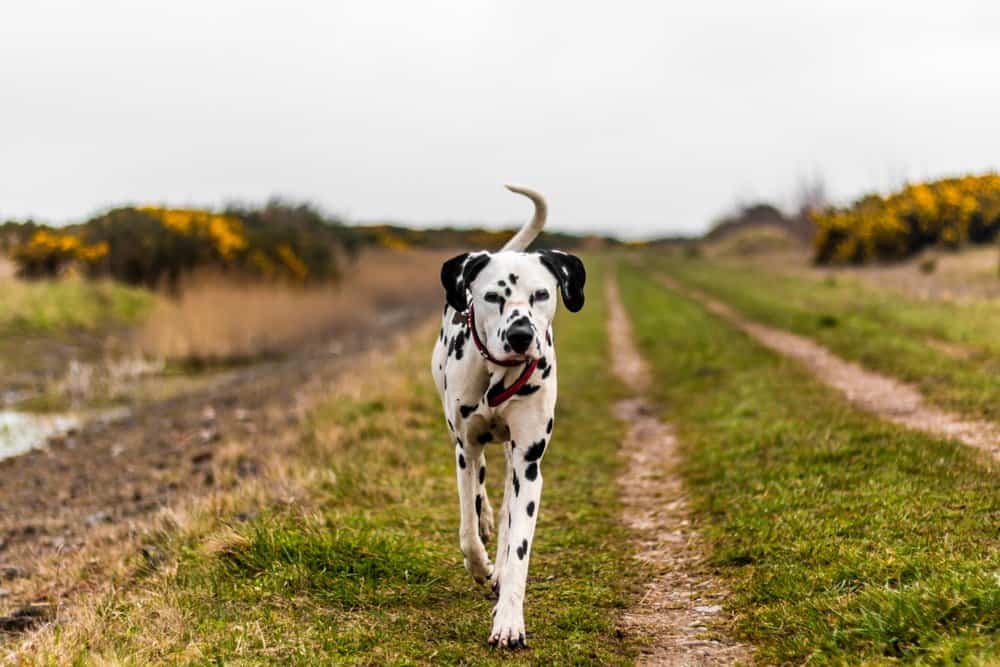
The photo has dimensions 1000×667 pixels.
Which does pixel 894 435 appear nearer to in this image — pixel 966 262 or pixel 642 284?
pixel 966 262

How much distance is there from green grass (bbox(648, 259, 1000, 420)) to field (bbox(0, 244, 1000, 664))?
8 cm

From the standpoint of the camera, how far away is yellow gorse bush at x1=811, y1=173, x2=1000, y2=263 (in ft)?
98.9

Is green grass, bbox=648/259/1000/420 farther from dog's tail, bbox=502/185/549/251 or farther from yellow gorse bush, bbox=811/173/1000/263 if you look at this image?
yellow gorse bush, bbox=811/173/1000/263

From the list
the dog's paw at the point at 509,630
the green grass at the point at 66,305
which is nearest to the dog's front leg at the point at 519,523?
the dog's paw at the point at 509,630

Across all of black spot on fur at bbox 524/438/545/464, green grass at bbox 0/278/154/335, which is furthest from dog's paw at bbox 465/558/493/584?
green grass at bbox 0/278/154/335

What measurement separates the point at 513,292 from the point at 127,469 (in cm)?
740

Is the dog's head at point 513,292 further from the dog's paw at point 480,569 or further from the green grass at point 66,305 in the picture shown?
the green grass at point 66,305

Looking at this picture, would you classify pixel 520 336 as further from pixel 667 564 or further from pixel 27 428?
pixel 27 428

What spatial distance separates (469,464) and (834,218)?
37350mm

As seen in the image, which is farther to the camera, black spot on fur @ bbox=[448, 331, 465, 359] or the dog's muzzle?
black spot on fur @ bbox=[448, 331, 465, 359]

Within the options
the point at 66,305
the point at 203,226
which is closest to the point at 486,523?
the point at 66,305

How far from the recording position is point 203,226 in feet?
85.1

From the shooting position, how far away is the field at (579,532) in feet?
14.3

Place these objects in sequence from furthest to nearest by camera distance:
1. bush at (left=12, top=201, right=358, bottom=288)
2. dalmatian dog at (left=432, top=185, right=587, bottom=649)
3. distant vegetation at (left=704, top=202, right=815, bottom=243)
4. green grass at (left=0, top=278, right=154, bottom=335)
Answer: distant vegetation at (left=704, top=202, right=815, bottom=243)
bush at (left=12, top=201, right=358, bottom=288)
green grass at (left=0, top=278, right=154, bottom=335)
dalmatian dog at (left=432, top=185, right=587, bottom=649)
